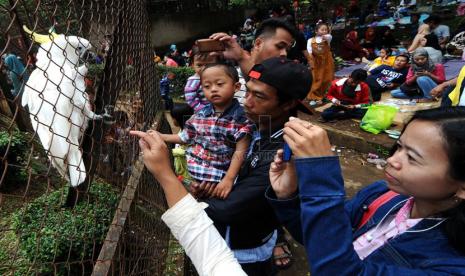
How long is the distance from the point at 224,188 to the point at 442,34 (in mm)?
9671

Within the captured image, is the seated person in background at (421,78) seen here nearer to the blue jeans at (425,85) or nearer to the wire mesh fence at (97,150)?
the blue jeans at (425,85)

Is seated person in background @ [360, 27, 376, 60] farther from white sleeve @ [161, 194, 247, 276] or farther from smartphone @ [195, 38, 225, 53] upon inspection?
white sleeve @ [161, 194, 247, 276]

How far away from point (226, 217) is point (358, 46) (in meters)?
9.54

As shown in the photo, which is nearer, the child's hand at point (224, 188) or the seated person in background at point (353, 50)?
the child's hand at point (224, 188)

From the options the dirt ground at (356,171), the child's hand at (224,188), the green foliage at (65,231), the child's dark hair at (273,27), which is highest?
the child's dark hair at (273,27)

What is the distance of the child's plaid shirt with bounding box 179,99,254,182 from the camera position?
6.37 feet

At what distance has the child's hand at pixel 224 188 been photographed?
1802 mm

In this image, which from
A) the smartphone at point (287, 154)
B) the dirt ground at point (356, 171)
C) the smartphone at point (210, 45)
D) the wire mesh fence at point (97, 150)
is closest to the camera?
the smartphone at point (287, 154)

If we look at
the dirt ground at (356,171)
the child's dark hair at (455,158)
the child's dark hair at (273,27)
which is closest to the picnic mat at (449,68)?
the dirt ground at (356,171)

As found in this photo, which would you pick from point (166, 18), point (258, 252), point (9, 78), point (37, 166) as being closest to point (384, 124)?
point (258, 252)

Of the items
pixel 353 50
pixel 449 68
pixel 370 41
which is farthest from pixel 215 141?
pixel 370 41

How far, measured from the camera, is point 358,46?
9.90 meters

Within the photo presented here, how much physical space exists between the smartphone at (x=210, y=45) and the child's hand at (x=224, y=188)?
3.28 ft

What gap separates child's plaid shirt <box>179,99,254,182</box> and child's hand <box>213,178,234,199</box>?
14 centimetres
